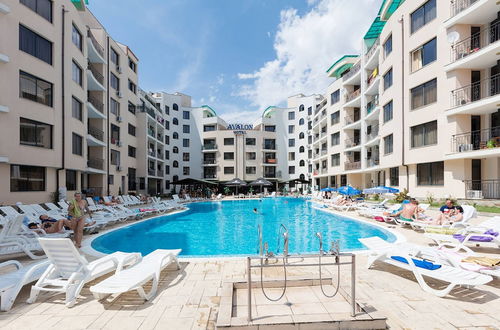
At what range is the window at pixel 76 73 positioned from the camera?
60.4ft

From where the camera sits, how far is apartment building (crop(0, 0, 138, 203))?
45.3 ft

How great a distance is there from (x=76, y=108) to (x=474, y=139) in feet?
90.2

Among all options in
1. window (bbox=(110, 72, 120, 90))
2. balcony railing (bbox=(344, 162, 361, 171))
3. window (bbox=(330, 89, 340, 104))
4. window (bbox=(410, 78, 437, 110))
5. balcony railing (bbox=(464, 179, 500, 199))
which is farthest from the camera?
window (bbox=(330, 89, 340, 104))

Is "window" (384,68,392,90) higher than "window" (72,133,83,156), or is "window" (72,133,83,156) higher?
"window" (384,68,392,90)

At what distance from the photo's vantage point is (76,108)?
19078 mm

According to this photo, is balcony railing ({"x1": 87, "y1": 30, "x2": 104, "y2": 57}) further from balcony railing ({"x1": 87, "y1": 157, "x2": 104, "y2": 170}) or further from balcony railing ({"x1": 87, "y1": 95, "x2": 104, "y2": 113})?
balcony railing ({"x1": 87, "y1": 157, "x2": 104, "y2": 170})

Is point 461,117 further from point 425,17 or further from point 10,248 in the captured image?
point 10,248

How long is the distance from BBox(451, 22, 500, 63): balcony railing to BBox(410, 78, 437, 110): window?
5.71 feet

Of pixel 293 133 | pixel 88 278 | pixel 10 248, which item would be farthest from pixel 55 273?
pixel 293 133

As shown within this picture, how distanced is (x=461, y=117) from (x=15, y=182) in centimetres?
2671

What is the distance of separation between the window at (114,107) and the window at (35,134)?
32.5 ft

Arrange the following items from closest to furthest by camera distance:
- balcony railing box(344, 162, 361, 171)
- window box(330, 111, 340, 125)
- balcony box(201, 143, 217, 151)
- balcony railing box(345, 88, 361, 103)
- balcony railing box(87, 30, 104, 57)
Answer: balcony railing box(87, 30, 104, 57)
balcony railing box(344, 162, 361, 171)
balcony railing box(345, 88, 361, 103)
window box(330, 111, 340, 125)
balcony box(201, 143, 217, 151)

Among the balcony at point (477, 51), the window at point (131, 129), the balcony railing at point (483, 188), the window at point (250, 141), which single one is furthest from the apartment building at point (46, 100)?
the window at point (250, 141)

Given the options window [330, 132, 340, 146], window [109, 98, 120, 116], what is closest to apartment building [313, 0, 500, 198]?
window [330, 132, 340, 146]
